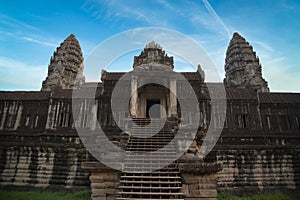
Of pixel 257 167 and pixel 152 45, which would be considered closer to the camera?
pixel 257 167

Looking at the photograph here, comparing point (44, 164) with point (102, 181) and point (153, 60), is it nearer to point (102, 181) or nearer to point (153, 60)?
point (102, 181)

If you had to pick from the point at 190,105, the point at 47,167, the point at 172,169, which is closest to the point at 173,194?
the point at 172,169


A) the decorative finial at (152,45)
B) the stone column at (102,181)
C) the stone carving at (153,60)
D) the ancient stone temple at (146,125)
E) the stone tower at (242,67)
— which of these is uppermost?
the stone tower at (242,67)

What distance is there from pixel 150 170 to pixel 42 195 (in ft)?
A: 31.6

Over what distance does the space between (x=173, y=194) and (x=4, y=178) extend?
14.8 m

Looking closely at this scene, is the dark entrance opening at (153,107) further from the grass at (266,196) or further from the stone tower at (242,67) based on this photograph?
the stone tower at (242,67)

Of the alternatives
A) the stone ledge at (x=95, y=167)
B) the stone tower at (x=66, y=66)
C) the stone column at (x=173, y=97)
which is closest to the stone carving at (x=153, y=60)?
the stone column at (x=173, y=97)

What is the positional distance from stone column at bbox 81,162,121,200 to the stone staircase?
24cm

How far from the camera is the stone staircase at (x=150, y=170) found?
659cm

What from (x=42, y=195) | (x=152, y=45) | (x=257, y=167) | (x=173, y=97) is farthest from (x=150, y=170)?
(x=152, y=45)

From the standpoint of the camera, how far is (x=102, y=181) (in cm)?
679

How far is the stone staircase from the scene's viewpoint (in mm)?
6586

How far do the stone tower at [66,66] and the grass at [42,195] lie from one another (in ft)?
67.7

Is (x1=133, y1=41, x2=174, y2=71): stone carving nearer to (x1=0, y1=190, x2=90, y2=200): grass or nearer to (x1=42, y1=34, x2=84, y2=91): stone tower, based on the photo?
(x1=0, y1=190, x2=90, y2=200): grass
